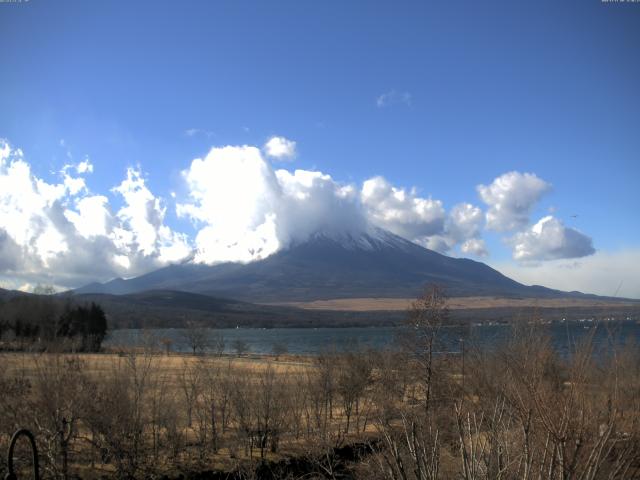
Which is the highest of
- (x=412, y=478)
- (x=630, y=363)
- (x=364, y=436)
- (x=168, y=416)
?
(x=630, y=363)

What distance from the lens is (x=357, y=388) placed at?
29.3 m

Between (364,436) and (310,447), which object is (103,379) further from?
(364,436)

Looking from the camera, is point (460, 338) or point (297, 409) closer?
point (297, 409)

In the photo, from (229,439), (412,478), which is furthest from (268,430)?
(412,478)

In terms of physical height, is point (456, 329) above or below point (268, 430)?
above

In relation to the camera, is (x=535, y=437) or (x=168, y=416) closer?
(x=535, y=437)

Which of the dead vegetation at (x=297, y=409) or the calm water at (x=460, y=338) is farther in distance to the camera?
the dead vegetation at (x=297, y=409)

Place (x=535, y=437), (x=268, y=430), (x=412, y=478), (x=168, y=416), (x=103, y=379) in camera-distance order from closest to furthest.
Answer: (x=535, y=437) < (x=412, y=478) < (x=103, y=379) < (x=168, y=416) < (x=268, y=430)

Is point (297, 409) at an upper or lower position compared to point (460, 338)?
lower

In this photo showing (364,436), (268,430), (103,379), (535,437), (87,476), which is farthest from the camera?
(364,436)

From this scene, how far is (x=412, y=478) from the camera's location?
11016 millimetres

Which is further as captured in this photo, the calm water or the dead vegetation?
the dead vegetation

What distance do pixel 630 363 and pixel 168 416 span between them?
1705cm

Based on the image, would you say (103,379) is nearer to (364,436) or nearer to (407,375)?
(364,436)
